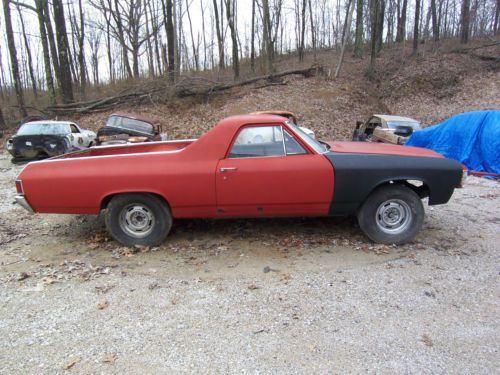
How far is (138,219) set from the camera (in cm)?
496

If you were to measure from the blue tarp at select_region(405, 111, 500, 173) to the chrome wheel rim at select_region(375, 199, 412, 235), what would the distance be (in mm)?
6056

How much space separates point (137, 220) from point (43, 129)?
1010 centimetres

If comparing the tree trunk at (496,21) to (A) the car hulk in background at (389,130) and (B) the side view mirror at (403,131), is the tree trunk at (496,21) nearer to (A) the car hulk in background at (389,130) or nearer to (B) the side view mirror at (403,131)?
(A) the car hulk in background at (389,130)

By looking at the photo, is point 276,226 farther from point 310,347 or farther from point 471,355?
point 471,355

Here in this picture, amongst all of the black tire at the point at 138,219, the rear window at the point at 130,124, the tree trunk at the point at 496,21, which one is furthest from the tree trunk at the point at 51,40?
the tree trunk at the point at 496,21

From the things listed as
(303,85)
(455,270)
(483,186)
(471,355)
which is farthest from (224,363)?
(303,85)

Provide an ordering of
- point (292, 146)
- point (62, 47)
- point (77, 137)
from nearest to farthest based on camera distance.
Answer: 1. point (292, 146)
2. point (77, 137)
3. point (62, 47)

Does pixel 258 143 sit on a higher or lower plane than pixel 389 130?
higher

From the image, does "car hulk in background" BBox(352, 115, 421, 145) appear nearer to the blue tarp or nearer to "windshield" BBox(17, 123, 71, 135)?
the blue tarp

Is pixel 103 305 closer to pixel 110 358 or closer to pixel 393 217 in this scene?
pixel 110 358

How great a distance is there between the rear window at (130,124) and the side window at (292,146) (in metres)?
9.95

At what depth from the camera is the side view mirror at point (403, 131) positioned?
513 inches

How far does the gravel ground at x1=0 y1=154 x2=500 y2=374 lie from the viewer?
9.34 feet

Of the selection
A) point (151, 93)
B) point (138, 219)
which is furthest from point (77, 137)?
point (138, 219)
